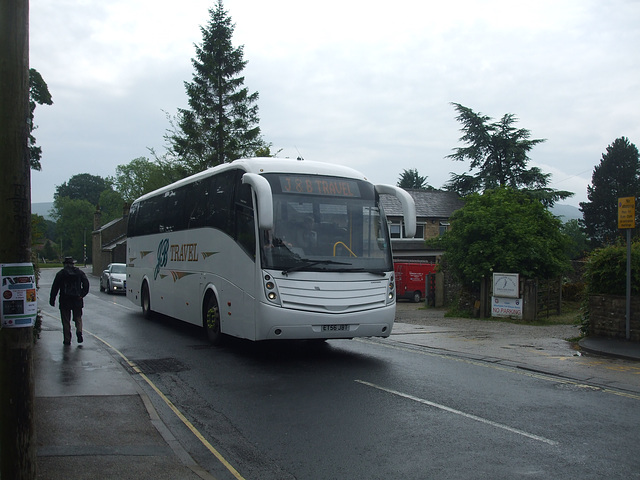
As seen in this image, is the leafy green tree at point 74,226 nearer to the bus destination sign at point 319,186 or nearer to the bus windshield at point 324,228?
the bus destination sign at point 319,186

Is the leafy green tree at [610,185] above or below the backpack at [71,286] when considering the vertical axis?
above

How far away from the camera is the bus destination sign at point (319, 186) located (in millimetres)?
10633

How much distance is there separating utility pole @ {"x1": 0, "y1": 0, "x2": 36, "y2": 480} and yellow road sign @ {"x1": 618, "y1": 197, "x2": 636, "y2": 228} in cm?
1174

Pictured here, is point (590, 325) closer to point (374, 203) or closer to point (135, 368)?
point (374, 203)

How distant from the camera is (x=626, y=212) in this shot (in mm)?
12680

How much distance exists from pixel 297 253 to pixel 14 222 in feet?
20.3

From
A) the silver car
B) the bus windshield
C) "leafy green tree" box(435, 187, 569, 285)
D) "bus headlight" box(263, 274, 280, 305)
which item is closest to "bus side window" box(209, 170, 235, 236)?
the bus windshield

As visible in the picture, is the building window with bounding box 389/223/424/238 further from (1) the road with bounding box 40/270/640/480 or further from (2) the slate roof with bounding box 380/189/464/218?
(1) the road with bounding box 40/270/640/480

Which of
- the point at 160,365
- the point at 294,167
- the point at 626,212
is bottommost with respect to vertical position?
the point at 160,365

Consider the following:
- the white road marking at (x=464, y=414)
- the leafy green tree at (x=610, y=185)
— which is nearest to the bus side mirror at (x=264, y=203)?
the white road marking at (x=464, y=414)

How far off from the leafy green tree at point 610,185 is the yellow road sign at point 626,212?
6707 cm

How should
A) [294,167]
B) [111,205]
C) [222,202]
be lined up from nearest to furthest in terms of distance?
[294,167], [222,202], [111,205]

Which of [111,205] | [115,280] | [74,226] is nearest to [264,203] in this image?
[115,280]

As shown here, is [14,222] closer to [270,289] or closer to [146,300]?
[270,289]
